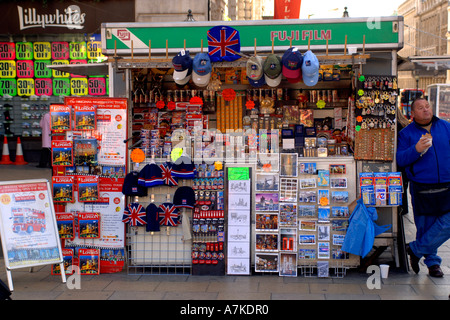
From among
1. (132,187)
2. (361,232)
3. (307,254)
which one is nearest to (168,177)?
(132,187)

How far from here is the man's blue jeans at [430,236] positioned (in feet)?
22.9

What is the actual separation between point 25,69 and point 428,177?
42.7 ft

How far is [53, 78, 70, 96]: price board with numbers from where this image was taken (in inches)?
664

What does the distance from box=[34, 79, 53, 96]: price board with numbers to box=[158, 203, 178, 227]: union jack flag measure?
35.2 ft

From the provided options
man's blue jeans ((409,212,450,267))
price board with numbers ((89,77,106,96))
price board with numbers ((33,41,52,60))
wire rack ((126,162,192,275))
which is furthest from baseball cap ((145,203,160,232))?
price board with numbers ((33,41,52,60))

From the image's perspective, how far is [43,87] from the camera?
1691cm

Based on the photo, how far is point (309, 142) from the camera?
8.60m

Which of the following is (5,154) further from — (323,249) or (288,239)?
(323,249)

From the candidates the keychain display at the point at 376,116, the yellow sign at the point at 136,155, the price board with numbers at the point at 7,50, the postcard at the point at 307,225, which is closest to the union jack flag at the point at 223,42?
the yellow sign at the point at 136,155

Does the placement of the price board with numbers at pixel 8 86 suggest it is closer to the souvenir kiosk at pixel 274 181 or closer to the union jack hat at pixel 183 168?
the souvenir kiosk at pixel 274 181

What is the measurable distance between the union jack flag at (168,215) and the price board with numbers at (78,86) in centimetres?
1031

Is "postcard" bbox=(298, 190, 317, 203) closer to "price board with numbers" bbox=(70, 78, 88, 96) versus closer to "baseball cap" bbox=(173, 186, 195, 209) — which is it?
"baseball cap" bbox=(173, 186, 195, 209)

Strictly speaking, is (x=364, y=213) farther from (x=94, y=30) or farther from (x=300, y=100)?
(x=94, y=30)

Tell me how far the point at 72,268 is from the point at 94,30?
34.0 feet
